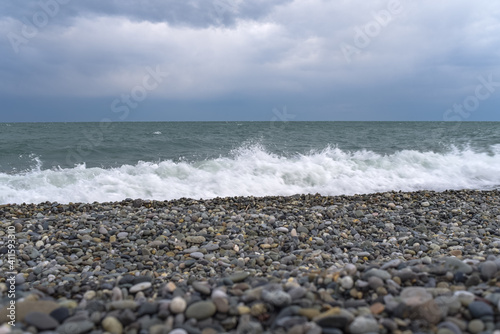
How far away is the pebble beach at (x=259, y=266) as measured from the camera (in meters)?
2.04

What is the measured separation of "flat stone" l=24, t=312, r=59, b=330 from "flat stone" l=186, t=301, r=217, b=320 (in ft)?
2.51

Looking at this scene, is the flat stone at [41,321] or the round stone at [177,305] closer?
the flat stone at [41,321]

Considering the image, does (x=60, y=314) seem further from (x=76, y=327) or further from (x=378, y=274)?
(x=378, y=274)

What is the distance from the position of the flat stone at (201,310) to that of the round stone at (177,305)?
0.12 ft

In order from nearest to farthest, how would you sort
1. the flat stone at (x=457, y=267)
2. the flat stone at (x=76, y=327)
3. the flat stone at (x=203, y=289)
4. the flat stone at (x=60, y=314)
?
the flat stone at (x=76, y=327), the flat stone at (x=60, y=314), the flat stone at (x=203, y=289), the flat stone at (x=457, y=267)

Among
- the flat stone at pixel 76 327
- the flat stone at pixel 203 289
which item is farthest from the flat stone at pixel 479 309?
the flat stone at pixel 76 327

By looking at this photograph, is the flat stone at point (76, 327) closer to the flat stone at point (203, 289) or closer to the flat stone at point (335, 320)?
the flat stone at point (203, 289)

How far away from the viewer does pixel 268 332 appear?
1.96 m

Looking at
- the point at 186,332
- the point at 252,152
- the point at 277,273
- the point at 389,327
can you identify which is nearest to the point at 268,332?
the point at 186,332

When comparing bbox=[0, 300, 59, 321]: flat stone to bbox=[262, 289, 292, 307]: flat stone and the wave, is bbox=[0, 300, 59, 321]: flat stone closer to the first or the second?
bbox=[262, 289, 292, 307]: flat stone

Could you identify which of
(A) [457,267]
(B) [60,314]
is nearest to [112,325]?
(B) [60,314]

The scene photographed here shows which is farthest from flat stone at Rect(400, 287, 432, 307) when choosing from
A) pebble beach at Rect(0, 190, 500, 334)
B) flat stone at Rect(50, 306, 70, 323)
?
flat stone at Rect(50, 306, 70, 323)

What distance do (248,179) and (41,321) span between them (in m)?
8.76

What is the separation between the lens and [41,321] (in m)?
2.00
